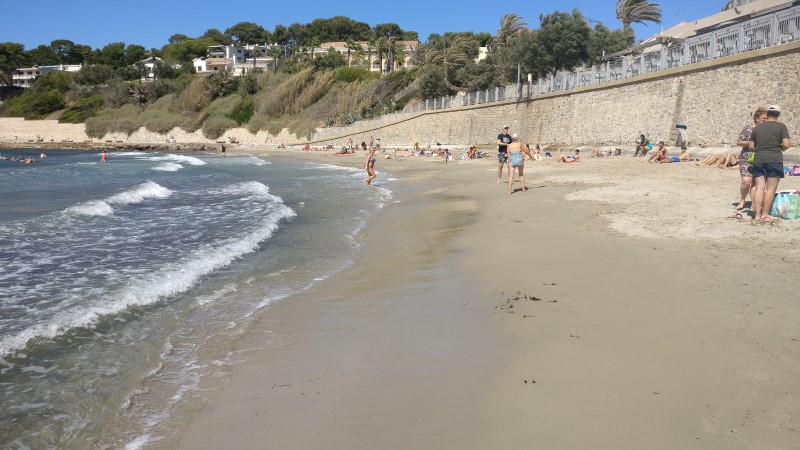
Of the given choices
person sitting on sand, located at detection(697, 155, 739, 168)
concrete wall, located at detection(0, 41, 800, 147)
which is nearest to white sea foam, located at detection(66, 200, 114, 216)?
person sitting on sand, located at detection(697, 155, 739, 168)

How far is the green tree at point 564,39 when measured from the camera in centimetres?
3753

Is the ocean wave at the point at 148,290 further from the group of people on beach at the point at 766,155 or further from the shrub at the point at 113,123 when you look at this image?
the shrub at the point at 113,123

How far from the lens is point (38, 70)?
12262 centimetres

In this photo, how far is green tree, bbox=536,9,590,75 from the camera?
123 feet

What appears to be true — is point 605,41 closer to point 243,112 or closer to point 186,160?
point 186,160

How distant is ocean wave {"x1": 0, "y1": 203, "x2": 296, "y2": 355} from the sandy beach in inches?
67.1

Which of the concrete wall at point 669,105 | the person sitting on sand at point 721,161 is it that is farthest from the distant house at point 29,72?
the person sitting on sand at point 721,161

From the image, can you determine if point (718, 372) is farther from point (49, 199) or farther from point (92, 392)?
point (49, 199)

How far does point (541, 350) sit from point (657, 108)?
2120cm

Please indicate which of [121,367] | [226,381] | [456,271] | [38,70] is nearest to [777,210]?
[456,271]

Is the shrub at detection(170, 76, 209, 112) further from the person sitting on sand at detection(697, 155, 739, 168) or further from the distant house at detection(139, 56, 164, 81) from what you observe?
the person sitting on sand at detection(697, 155, 739, 168)

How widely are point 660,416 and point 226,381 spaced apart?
2992mm

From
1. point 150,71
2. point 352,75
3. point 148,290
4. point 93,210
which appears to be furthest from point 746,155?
point 150,71

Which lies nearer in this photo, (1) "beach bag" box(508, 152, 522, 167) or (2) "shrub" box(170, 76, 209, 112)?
(1) "beach bag" box(508, 152, 522, 167)
